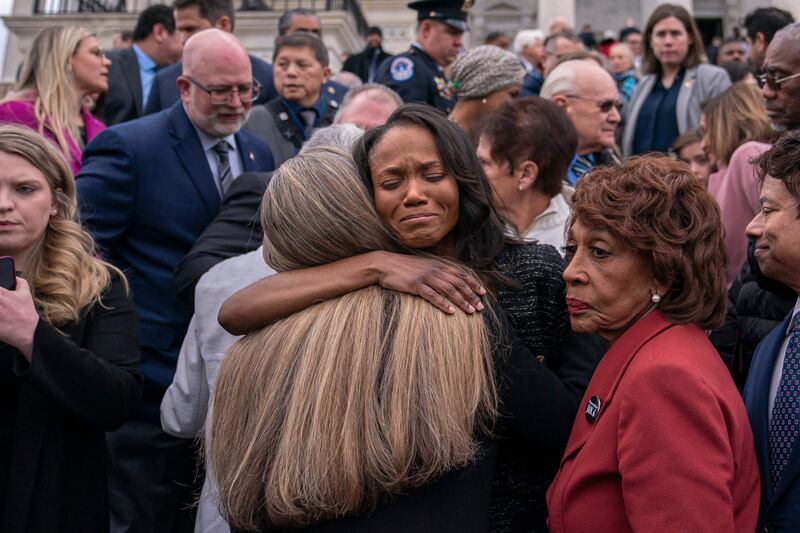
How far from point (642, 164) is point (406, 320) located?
2.87 feet

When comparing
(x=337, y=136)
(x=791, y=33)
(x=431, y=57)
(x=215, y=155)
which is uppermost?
(x=791, y=33)

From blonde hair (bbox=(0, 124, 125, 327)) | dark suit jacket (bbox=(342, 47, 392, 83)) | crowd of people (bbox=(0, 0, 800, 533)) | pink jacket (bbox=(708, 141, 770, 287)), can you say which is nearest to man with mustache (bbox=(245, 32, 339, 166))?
crowd of people (bbox=(0, 0, 800, 533))

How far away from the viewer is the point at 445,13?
753 centimetres

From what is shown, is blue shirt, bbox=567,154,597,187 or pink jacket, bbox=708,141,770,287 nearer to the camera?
pink jacket, bbox=708,141,770,287

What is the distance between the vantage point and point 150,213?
4.80 m

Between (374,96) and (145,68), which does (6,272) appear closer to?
(374,96)

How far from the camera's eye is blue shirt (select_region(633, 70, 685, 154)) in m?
7.39

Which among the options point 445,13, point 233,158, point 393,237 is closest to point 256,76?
point 445,13

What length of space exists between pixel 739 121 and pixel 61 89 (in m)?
3.98

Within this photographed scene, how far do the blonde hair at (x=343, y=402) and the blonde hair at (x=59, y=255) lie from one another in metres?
1.21

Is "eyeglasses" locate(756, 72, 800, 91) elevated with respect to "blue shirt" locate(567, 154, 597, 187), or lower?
elevated

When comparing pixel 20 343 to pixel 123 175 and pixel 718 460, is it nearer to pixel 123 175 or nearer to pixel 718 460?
pixel 123 175

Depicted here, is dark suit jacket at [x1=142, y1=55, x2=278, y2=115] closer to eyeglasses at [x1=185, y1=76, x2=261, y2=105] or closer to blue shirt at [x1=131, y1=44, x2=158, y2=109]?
blue shirt at [x1=131, y1=44, x2=158, y2=109]

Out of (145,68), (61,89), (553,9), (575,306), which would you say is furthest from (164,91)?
(553,9)
